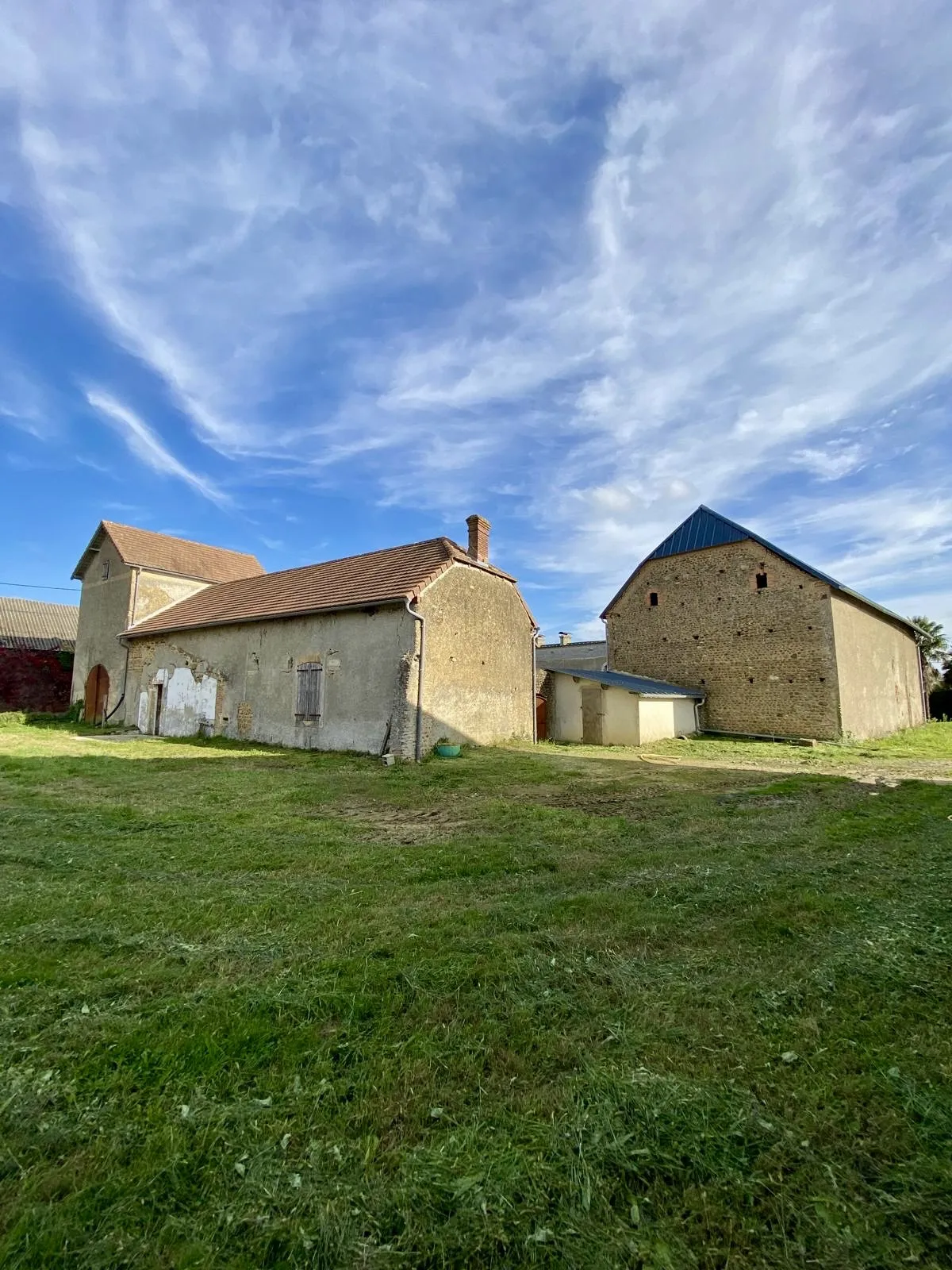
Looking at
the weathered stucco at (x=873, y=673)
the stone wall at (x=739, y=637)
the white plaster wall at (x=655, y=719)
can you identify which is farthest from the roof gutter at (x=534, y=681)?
the weathered stucco at (x=873, y=673)

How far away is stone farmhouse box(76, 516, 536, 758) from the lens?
12.8m

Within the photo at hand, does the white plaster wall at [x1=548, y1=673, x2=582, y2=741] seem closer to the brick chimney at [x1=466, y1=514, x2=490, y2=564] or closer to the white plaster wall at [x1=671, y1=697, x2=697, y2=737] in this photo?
the white plaster wall at [x1=671, y1=697, x2=697, y2=737]

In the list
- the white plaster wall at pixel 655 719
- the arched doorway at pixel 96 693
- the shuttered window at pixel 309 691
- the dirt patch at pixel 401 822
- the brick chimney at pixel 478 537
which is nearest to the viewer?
the dirt patch at pixel 401 822

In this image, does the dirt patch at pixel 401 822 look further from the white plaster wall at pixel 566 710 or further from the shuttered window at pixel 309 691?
the white plaster wall at pixel 566 710

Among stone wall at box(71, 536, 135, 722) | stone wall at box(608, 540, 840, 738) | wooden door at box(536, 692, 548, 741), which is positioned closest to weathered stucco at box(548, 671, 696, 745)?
wooden door at box(536, 692, 548, 741)

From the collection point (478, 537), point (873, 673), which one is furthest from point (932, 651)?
point (478, 537)

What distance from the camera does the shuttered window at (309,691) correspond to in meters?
13.9

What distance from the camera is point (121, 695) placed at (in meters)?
19.8

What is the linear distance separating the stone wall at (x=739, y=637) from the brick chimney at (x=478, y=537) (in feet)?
29.0

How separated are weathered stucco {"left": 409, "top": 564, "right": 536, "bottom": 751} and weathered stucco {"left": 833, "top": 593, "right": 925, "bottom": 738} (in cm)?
981

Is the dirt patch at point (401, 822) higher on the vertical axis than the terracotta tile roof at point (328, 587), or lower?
lower

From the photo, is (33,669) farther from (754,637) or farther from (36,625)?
(754,637)

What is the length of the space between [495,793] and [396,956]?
589 cm

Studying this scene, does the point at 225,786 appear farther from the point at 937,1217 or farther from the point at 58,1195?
the point at 937,1217
